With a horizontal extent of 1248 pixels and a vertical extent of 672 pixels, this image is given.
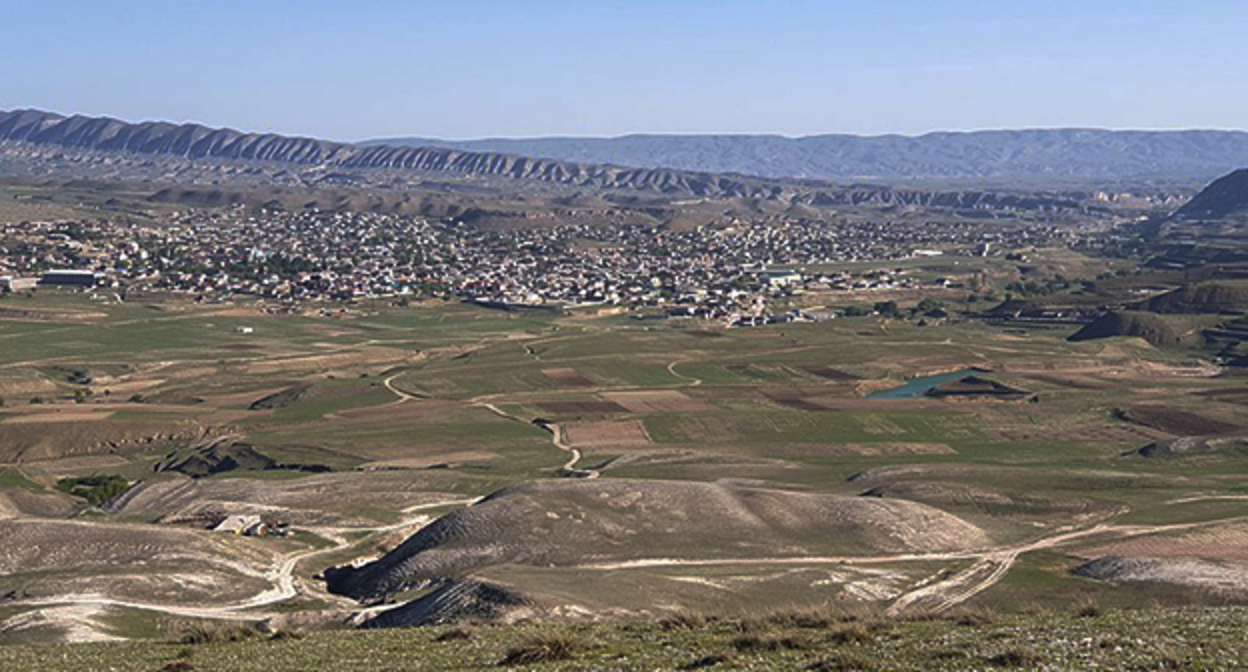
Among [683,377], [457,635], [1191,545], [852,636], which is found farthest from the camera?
[683,377]

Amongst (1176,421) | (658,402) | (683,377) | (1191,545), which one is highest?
(1191,545)

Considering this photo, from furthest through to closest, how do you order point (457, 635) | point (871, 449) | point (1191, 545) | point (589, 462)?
point (871, 449) < point (589, 462) < point (1191, 545) < point (457, 635)

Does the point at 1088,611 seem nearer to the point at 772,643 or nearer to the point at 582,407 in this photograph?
the point at 772,643

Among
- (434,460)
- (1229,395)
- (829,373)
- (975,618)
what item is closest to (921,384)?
(829,373)

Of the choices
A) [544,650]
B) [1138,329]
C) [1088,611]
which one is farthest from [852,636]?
[1138,329]

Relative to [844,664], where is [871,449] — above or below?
below

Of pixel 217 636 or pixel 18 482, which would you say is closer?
pixel 217 636

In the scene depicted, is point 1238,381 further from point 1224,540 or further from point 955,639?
point 955,639
